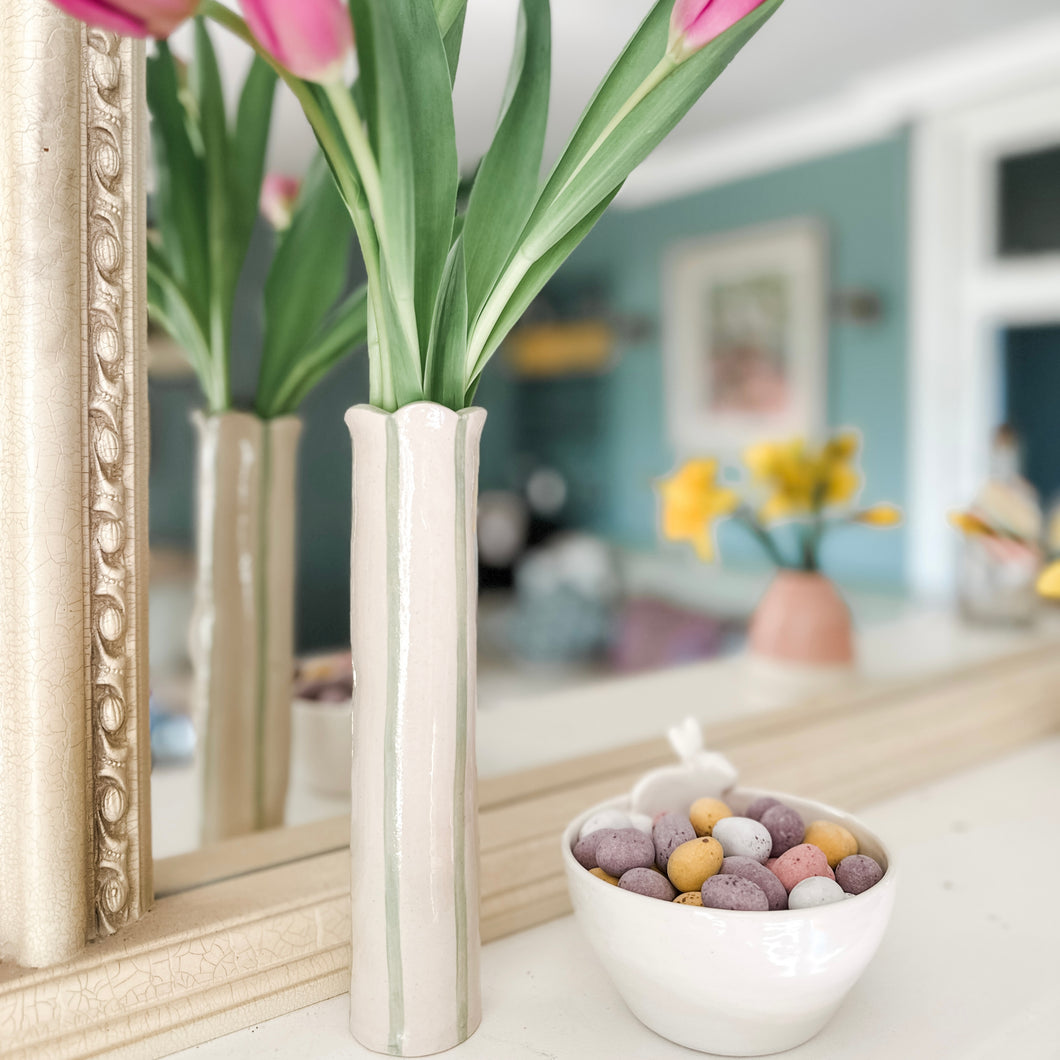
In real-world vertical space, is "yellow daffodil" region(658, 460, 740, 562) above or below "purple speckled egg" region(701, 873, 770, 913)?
above

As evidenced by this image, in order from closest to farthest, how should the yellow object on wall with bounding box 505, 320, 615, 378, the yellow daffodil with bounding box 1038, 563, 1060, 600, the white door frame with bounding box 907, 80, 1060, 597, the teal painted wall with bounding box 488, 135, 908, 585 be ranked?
the yellow daffodil with bounding box 1038, 563, 1060, 600 < the yellow object on wall with bounding box 505, 320, 615, 378 < the teal painted wall with bounding box 488, 135, 908, 585 < the white door frame with bounding box 907, 80, 1060, 597

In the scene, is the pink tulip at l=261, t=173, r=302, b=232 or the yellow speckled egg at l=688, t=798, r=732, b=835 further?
the pink tulip at l=261, t=173, r=302, b=232

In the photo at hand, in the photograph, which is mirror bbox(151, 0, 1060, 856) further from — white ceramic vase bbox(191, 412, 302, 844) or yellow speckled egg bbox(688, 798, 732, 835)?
yellow speckled egg bbox(688, 798, 732, 835)

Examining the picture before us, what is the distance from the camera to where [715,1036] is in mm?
355

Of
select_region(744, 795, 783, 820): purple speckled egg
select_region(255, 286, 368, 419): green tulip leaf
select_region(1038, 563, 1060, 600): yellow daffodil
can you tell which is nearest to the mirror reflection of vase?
select_region(1038, 563, 1060, 600): yellow daffodil

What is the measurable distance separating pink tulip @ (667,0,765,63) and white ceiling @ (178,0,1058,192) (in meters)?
0.07

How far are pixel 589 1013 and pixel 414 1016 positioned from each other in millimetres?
87

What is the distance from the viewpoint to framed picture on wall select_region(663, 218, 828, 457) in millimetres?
1569

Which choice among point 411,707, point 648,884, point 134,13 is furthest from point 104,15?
point 648,884

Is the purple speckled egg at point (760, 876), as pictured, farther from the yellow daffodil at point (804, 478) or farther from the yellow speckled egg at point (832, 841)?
the yellow daffodil at point (804, 478)

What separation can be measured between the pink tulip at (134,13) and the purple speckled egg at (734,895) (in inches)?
12.9

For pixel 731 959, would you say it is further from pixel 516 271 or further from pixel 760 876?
pixel 516 271

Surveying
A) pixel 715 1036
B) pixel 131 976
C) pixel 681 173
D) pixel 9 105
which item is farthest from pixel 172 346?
pixel 681 173

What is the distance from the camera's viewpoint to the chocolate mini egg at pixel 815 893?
0.34 m
